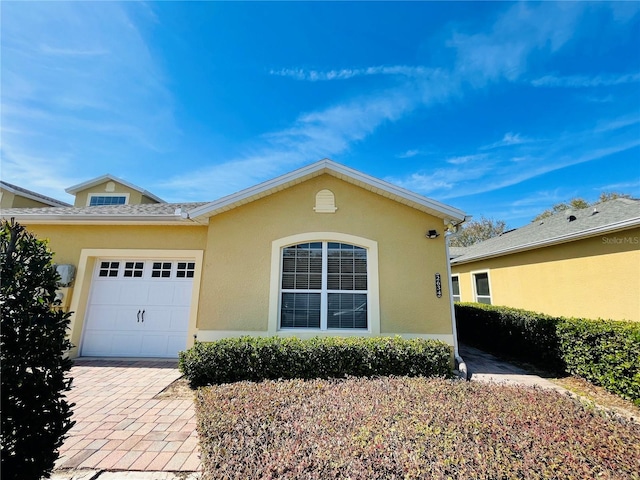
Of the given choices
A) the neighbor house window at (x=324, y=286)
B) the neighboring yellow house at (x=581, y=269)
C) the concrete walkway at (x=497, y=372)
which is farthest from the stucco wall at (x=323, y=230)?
the neighboring yellow house at (x=581, y=269)

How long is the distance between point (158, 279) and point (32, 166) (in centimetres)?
686

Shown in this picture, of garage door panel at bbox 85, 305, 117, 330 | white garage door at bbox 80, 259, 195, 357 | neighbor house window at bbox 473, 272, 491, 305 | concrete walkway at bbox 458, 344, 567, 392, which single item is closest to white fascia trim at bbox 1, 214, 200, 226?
white garage door at bbox 80, 259, 195, 357

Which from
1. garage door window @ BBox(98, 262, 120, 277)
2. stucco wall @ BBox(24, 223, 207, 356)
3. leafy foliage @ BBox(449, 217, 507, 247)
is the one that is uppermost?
leafy foliage @ BBox(449, 217, 507, 247)

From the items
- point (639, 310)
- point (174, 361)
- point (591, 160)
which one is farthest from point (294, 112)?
point (591, 160)

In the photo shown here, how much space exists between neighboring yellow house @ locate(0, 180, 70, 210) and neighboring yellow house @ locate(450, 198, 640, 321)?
23.3 m

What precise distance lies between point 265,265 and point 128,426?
412 cm

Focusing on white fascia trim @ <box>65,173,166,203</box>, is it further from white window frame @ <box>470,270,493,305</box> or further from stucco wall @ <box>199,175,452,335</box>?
white window frame @ <box>470,270,493,305</box>

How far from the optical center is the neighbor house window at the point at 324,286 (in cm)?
718

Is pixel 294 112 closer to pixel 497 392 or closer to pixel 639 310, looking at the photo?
pixel 497 392

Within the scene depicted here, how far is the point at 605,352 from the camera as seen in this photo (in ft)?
19.3

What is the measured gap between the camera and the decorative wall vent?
24.6ft

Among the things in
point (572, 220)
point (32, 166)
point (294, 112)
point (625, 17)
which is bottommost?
point (572, 220)

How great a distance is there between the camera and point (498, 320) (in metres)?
9.66

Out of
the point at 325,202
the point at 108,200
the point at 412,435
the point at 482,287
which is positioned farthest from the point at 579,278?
the point at 108,200
